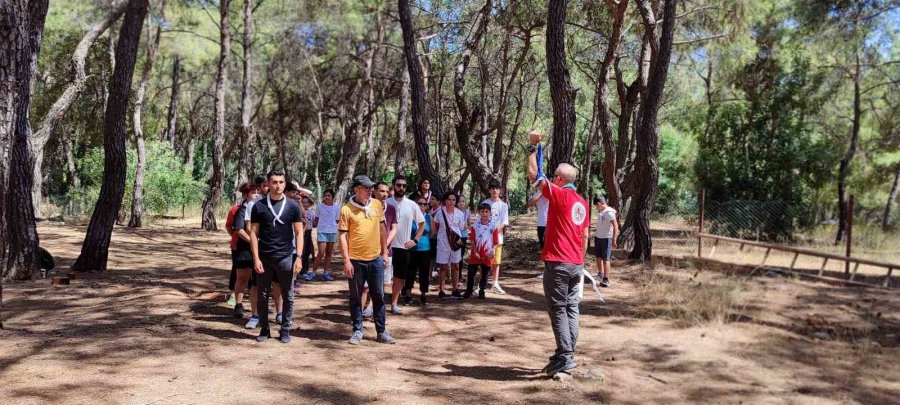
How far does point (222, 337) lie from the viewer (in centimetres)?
702

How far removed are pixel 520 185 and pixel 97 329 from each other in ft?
152

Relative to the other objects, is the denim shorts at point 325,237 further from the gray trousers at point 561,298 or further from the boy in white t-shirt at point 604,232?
the gray trousers at point 561,298

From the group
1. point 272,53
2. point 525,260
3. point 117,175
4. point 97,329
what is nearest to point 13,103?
point 97,329

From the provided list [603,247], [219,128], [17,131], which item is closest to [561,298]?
[603,247]

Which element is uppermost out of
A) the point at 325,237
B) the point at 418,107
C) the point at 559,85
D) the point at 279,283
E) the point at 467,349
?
the point at 559,85

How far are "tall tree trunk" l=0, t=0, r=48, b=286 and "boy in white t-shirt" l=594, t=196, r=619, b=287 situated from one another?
763 centimetres

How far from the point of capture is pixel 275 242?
6684mm

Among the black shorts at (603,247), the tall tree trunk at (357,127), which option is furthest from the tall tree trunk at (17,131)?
the tall tree trunk at (357,127)

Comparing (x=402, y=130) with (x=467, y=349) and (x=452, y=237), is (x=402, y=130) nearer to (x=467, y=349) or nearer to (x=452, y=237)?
(x=452, y=237)

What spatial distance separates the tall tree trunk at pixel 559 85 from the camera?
11984 mm

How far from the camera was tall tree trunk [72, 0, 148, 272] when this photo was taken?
456 inches

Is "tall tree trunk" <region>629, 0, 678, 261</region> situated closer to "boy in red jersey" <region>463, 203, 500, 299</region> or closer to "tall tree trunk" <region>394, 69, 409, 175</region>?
"boy in red jersey" <region>463, 203, 500, 299</region>

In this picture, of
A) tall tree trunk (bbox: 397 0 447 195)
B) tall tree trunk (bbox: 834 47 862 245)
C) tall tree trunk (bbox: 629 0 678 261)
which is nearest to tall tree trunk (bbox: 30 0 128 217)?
tall tree trunk (bbox: 397 0 447 195)

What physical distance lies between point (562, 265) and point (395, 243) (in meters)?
2.97
